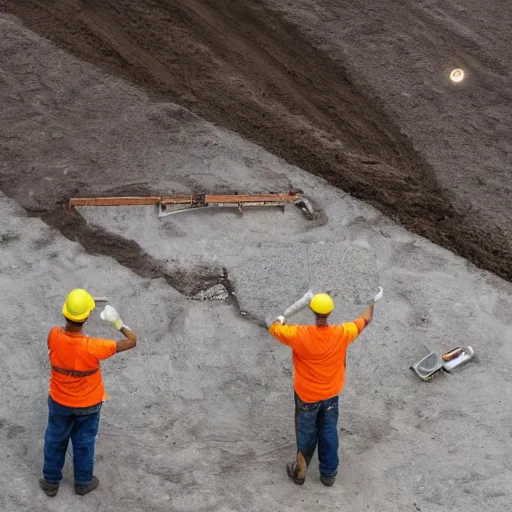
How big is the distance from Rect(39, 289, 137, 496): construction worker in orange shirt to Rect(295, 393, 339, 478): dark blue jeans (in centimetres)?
152

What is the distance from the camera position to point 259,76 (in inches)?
434

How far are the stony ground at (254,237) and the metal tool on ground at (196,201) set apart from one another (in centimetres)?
13

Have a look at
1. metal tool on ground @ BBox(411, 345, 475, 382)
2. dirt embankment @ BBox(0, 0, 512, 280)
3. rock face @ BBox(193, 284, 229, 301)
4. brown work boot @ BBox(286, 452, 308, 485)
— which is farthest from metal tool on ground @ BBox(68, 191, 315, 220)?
brown work boot @ BBox(286, 452, 308, 485)

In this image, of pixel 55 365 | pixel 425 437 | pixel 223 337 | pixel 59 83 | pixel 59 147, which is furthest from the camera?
pixel 59 83

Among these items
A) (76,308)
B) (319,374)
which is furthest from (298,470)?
(76,308)

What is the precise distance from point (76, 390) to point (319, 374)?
6.25 feet

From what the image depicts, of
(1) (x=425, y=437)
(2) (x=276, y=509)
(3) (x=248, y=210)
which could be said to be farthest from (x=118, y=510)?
(3) (x=248, y=210)

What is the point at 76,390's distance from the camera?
6.05 meters

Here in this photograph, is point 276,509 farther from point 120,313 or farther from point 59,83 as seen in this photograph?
point 59,83

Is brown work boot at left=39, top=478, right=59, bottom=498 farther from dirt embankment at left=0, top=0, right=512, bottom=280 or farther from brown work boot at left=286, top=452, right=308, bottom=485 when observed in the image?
dirt embankment at left=0, top=0, right=512, bottom=280

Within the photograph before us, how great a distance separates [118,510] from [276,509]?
1.29m

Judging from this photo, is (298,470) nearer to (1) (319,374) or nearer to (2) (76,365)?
(1) (319,374)

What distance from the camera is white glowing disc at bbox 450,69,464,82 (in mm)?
11156

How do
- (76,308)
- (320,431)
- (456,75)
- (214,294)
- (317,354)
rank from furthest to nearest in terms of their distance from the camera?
(456,75) < (214,294) < (320,431) < (317,354) < (76,308)
